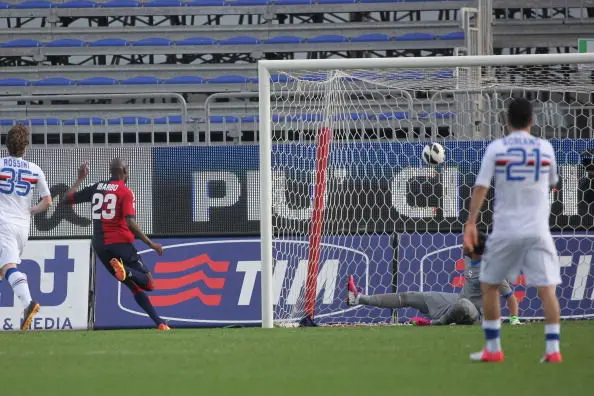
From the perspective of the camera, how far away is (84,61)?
21.5 metres

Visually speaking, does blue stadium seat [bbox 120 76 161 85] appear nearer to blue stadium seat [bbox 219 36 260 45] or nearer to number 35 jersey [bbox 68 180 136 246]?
blue stadium seat [bbox 219 36 260 45]

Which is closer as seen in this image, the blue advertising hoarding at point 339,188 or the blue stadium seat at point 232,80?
the blue advertising hoarding at point 339,188

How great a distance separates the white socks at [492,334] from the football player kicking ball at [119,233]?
607 centimetres

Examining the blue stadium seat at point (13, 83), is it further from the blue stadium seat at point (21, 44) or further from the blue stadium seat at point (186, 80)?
the blue stadium seat at point (186, 80)

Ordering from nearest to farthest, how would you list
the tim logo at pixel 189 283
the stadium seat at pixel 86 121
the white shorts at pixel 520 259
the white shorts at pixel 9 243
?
the white shorts at pixel 520 259, the white shorts at pixel 9 243, the tim logo at pixel 189 283, the stadium seat at pixel 86 121

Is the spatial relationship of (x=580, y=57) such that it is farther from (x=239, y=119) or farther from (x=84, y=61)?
(x=84, y=61)

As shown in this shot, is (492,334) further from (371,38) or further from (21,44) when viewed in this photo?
(21,44)

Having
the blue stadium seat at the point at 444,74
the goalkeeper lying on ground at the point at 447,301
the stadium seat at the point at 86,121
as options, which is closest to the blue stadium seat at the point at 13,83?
the stadium seat at the point at 86,121

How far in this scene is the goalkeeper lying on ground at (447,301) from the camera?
12.3 metres

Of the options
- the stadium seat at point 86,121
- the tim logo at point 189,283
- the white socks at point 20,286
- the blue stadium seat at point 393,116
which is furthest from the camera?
the stadium seat at point 86,121

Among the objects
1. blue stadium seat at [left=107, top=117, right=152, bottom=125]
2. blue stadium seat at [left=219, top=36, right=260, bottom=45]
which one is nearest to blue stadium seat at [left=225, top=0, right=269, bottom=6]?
blue stadium seat at [left=219, top=36, right=260, bottom=45]

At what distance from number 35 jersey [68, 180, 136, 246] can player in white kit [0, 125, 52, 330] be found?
4.74ft

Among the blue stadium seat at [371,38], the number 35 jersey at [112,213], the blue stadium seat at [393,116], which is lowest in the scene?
the number 35 jersey at [112,213]

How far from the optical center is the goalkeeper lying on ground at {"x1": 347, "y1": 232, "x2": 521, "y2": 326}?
40.4 feet
